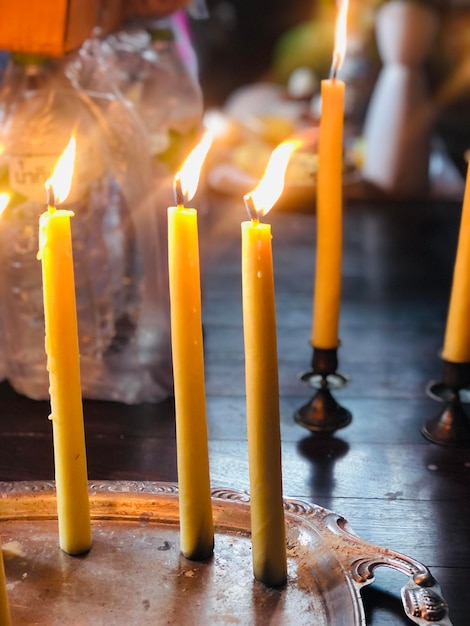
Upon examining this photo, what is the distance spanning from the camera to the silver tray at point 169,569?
0.48 meters

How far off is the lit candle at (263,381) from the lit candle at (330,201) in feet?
0.48

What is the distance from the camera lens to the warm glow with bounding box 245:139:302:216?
453 mm

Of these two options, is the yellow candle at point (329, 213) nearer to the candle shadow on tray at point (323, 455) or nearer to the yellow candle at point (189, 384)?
the candle shadow on tray at point (323, 455)

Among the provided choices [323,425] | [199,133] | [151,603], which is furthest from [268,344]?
[199,133]

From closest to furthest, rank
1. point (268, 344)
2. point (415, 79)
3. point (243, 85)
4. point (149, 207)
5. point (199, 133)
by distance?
point (268, 344)
point (149, 207)
point (199, 133)
point (415, 79)
point (243, 85)

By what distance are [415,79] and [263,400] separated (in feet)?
4.17

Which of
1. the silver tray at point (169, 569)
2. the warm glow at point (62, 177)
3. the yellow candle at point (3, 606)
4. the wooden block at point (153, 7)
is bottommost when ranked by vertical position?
the silver tray at point (169, 569)

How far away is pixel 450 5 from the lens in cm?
253

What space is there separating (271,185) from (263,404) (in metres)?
0.13

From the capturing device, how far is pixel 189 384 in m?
0.50

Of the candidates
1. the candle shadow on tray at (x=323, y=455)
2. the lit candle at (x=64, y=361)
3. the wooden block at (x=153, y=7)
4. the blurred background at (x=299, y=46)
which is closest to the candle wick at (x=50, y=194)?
the lit candle at (x=64, y=361)

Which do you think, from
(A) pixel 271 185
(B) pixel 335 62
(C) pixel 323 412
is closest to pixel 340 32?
(B) pixel 335 62

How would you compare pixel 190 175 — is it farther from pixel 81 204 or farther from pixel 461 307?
pixel 81 204

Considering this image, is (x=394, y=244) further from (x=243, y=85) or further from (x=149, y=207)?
(x=243, y=85)
